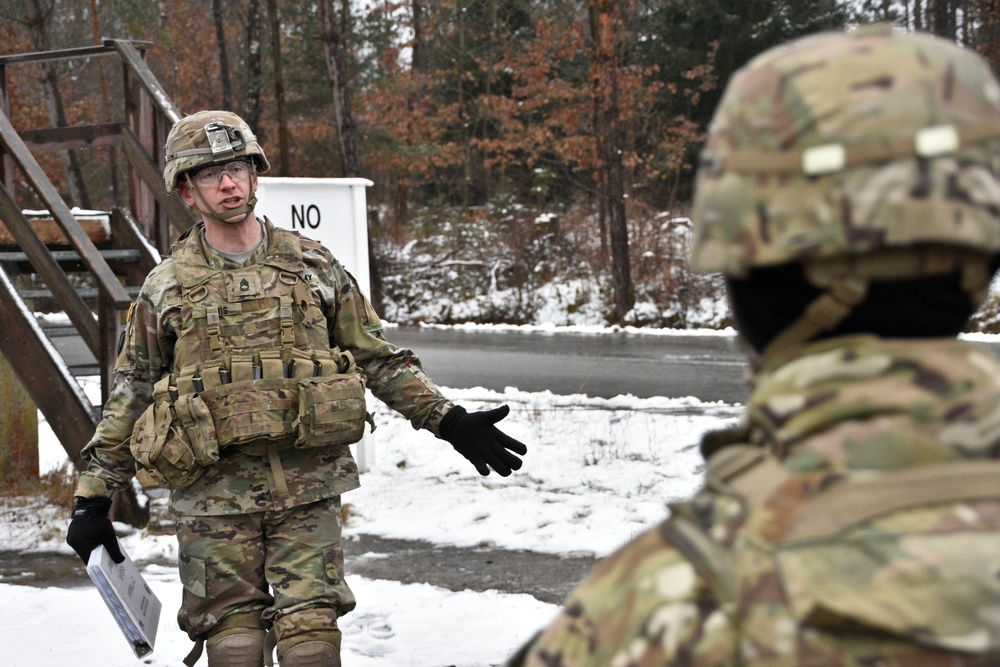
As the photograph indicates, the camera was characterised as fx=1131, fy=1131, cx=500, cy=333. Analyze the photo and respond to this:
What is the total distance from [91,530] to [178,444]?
39 cm

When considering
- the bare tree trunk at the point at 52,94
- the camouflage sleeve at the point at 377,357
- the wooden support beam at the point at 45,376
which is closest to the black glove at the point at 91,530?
the camouflage sleeve at the point at 377,357

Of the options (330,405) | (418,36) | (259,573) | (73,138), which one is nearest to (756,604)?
(330,405)

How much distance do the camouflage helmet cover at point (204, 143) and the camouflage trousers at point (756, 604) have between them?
2.67 metres

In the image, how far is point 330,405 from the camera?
11.5 feet

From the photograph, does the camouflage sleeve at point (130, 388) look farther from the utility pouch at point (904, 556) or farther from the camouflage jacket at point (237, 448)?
the utility pouch at point (904, 556)

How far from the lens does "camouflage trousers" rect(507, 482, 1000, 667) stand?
3.35 feet

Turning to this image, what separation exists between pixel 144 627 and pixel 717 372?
942 centimetres

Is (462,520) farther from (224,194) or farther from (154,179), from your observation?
(224,194)

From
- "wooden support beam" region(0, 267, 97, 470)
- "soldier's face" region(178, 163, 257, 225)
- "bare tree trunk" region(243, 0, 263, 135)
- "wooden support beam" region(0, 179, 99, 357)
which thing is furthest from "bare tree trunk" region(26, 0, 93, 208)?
"soldier's face" region(178, 163, 257, 225)

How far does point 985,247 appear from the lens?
3.70 feet

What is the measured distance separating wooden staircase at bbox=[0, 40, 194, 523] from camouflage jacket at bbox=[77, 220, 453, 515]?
2483 millimetres

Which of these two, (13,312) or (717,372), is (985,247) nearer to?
(13,312)

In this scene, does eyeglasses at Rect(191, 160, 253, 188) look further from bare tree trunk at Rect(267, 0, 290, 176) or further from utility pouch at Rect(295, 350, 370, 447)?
bare tree trunk at Rect(267, 0, 290, 176)

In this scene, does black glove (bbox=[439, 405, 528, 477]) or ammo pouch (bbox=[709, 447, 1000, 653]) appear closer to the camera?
ammo pouch (bbox=[709, 447, 1000, 653])
